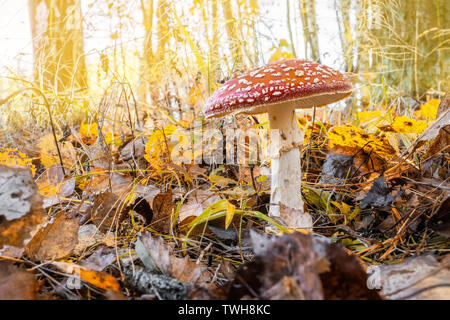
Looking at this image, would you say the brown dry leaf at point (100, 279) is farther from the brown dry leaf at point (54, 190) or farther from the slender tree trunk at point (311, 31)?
the slender tree trunk at point (311, 31)

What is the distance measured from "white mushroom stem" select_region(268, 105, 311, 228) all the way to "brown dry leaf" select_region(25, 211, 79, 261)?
0.94m

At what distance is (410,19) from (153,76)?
4.42 m

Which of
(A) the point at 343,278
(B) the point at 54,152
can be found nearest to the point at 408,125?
(A) the point at 343,278

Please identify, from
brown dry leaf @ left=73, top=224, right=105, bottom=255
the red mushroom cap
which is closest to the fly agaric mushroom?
the red mushroom cap

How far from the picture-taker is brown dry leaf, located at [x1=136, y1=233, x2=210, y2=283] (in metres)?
0.98

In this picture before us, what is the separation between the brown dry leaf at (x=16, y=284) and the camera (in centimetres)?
79

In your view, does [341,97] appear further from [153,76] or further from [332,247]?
[153,76]

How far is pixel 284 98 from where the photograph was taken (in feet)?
4.22

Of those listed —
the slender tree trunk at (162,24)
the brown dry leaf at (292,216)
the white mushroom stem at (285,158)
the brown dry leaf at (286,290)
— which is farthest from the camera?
the slender tree trunk at (162,24)

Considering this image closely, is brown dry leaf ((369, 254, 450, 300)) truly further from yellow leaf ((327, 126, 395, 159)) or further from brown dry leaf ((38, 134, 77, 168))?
brown dry leaf ((38, 134, 77, 168))

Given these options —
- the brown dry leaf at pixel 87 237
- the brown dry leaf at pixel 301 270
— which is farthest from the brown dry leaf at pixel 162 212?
the brown dry leaf at pixel 301 270

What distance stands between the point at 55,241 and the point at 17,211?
200mm
